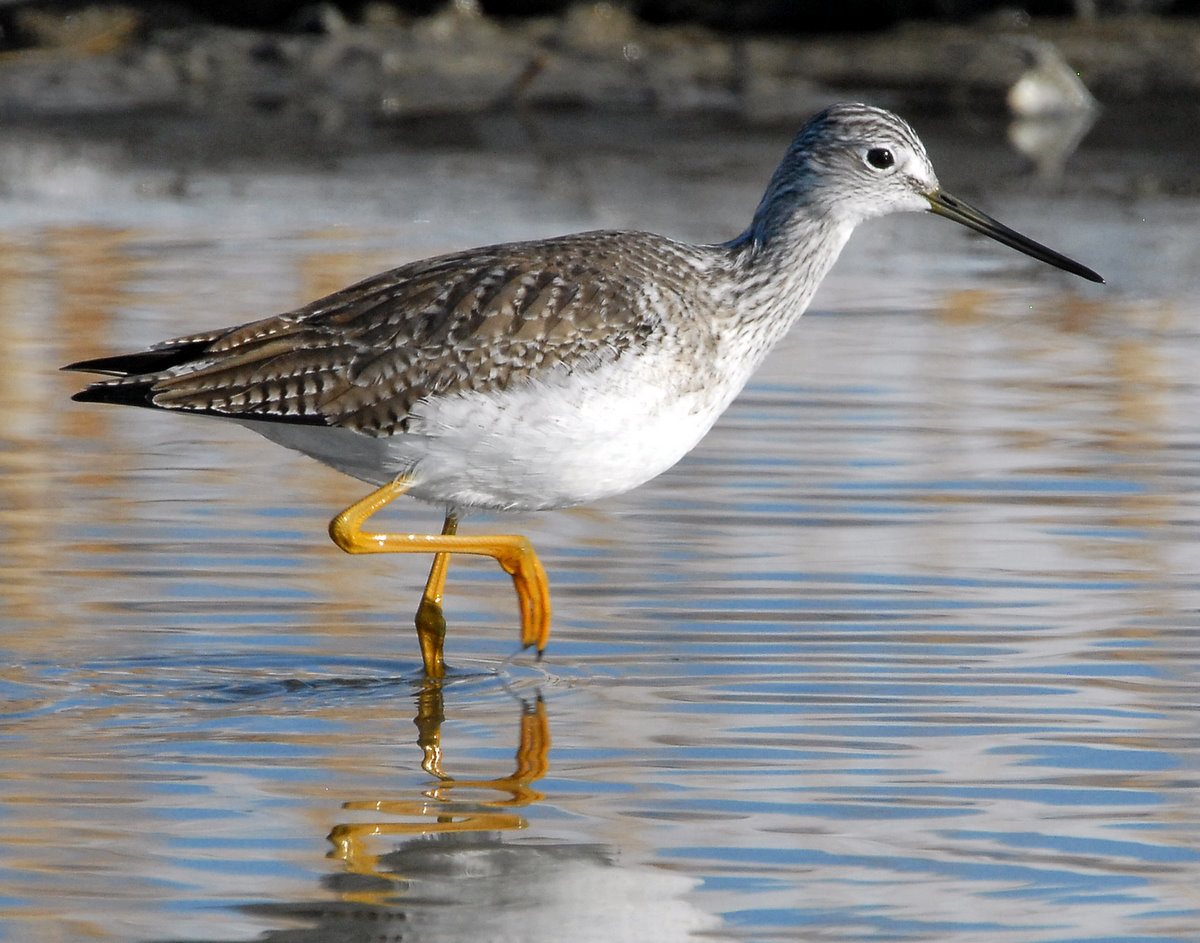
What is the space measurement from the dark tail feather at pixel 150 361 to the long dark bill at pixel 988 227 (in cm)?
245

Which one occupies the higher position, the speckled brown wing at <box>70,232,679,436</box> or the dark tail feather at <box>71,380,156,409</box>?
the speckled brown wing at <box>70,232,679,436</box>

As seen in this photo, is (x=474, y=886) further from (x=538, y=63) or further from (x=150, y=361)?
(x=538, y=63)

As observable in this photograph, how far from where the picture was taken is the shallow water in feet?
15.3

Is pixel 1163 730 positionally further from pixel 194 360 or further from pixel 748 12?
pixel 748 12

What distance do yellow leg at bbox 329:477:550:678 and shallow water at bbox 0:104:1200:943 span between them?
0.32ft

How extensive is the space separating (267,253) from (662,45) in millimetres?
7278

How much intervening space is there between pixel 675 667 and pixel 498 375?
0.99 meters

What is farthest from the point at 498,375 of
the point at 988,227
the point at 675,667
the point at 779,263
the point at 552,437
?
the point at 988,227

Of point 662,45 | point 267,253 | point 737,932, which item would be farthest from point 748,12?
point 737,932

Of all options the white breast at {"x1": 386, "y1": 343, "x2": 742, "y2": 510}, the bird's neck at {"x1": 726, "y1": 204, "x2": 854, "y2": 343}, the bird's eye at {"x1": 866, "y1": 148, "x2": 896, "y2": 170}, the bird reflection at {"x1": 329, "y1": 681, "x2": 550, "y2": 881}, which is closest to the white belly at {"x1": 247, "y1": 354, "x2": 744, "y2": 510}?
the white breast at {"x1": 386, "y1": 343, "x2": 742, "y2": 510}

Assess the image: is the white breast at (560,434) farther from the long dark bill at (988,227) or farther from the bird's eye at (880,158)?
the long dark bill at (988,227)

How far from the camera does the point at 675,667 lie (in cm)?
636

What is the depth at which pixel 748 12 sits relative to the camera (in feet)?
65.5

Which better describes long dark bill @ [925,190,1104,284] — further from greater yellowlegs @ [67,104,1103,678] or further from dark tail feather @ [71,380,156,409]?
dark tail feather @ [71,380,156,409]
